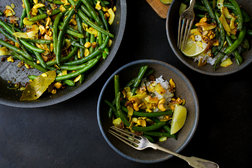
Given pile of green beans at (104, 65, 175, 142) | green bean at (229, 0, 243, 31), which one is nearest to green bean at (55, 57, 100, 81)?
pile of green beans at (104, 65, 175, 142)

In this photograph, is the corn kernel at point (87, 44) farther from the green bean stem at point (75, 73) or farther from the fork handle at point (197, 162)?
the fork handle at point (197, 162)

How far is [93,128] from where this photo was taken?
227 cm

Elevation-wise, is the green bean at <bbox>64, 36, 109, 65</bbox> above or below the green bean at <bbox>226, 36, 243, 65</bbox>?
below

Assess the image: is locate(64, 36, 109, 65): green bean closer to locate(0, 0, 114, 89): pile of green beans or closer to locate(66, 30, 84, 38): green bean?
locate(0, 0, 114, 89): pile of green beans

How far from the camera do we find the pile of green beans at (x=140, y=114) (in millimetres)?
1940

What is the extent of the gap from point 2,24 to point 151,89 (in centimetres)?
149

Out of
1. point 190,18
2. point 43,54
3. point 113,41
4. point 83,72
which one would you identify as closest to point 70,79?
point 83,72

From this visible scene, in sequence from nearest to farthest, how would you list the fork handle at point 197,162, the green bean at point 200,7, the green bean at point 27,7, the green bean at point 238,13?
the fork handle at point 197,162, the green bean at point 238,13, the green bean at point 200,7, the green bean at point 27,7

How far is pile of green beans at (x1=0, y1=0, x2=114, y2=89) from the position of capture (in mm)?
2043

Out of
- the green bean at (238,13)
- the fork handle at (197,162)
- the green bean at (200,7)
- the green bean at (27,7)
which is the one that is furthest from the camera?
the green bean at (27,7)

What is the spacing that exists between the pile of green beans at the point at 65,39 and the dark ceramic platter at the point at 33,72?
0.08 m

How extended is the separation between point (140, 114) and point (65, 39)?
94 cm

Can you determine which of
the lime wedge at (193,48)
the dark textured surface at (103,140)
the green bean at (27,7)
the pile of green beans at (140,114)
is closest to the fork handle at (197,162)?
the pile of green beans at (140,114)

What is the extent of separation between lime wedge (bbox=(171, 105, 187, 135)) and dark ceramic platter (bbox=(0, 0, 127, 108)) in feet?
2.26
